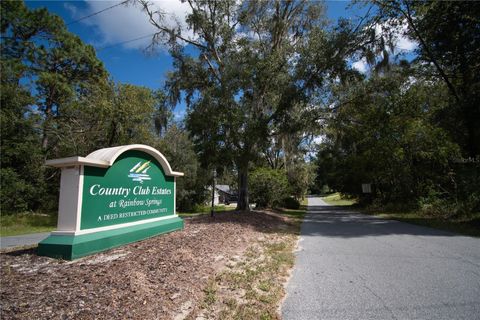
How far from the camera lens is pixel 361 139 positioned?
21438mm

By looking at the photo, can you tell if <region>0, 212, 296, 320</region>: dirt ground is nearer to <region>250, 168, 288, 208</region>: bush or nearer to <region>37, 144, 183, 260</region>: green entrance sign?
<region>37, 144, 183, 260</region>: green entrance sign

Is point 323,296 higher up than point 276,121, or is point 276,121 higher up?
point 276,121

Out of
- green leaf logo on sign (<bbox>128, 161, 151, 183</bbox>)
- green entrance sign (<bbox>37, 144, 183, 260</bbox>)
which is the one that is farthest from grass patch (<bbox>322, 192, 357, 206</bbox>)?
green leaf logo on sign (<bbox>128, 161, 151, 183</bbox>)

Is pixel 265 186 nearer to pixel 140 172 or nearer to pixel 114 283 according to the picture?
pixel 140 172

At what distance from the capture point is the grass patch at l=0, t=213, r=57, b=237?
1339 centimetres

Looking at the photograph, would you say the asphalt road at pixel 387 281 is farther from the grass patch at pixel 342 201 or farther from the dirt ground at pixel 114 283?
the grass patch at pixel 342 201

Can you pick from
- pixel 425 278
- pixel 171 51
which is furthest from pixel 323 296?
pixel 171 51

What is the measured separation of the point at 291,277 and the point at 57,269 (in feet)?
12.4

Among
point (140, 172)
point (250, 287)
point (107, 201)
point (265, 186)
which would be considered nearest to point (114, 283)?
point (250, 287)

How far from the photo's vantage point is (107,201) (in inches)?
222

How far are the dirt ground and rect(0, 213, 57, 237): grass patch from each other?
33.5ft

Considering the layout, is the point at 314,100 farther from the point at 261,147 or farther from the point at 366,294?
the point at 366,294

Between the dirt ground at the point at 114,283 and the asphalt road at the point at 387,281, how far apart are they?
1422 mm

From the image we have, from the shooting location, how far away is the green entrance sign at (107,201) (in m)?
5.01
